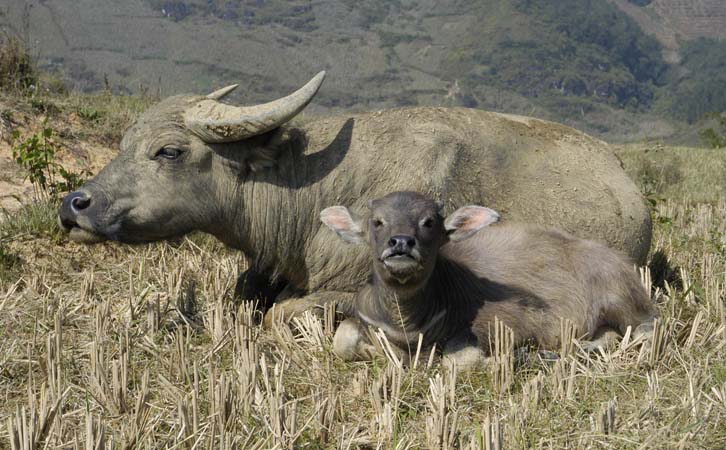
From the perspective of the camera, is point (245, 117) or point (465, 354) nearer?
point (465, 354)

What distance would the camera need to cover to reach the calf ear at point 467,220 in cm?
423

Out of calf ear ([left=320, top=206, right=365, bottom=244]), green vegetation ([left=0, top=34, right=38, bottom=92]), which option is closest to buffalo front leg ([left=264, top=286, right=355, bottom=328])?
calf ear ([left=320, top=206, right=365, bottom=244])

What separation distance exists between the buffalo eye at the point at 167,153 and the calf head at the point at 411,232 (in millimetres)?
1467

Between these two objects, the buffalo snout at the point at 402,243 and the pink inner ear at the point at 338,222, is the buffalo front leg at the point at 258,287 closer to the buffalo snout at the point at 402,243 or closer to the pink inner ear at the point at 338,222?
the pink inner ear at the point at 338,222

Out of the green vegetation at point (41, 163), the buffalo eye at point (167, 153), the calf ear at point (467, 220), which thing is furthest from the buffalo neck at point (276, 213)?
the green vegetation at point (41, 163)

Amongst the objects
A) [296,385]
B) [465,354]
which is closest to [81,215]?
[296,385]

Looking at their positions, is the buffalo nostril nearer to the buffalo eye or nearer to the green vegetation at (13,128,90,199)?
the buffalo eye

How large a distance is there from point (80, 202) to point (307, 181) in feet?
4.83

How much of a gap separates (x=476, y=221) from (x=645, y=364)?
1.18 metres

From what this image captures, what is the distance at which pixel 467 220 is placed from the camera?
4.31 metres

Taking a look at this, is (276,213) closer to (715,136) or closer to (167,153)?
(167,153)

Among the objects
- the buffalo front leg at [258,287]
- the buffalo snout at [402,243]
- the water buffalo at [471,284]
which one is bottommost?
the buffalo front leg at [258,287]

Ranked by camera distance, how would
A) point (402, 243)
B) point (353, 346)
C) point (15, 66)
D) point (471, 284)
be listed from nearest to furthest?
point (402, 243), point (353, 346), point (471, 284), point (15, 66)

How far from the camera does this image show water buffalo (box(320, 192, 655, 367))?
4207mm
